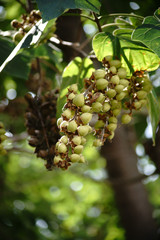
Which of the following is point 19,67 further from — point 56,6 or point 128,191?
point 128,191

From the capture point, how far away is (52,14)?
2.86ft

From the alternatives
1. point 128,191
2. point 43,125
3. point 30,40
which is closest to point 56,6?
point 30,40

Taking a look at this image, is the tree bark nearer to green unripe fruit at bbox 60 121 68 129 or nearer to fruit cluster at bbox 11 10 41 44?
fruit cluster at bbox 11 10 41 44

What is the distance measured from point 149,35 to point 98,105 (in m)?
0.25

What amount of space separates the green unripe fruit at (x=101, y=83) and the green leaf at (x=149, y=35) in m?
0.15

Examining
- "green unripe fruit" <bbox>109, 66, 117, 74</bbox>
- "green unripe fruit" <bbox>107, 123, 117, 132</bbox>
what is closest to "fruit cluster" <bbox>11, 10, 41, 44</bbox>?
"green unripe fruit" <bbox>109, 66, 117, 74</bbox>

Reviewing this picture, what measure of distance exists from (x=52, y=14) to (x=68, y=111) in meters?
0.28

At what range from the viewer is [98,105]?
819mm

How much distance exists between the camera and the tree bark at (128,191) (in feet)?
7.34

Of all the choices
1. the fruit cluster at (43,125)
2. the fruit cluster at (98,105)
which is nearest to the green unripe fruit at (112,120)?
the fruit cluster at (98,105)

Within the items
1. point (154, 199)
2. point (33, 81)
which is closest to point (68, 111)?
point (33, 81)

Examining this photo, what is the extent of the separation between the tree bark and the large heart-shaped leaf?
136 centimetres

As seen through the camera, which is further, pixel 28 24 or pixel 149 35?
pixel 28 24

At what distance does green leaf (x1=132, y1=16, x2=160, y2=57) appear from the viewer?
864 millimetres
